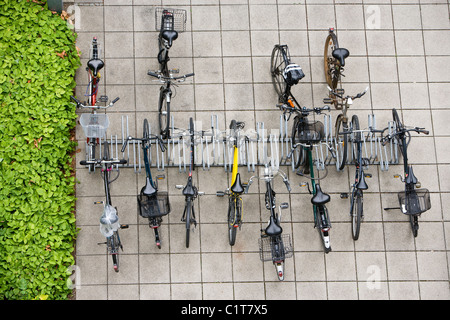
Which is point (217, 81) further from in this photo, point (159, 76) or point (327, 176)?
point (327, 176)

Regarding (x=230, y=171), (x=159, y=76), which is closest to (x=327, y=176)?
(x=230, y=171)

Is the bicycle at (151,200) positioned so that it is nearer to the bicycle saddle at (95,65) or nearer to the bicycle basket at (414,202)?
the bicycle saddle at (95,65)

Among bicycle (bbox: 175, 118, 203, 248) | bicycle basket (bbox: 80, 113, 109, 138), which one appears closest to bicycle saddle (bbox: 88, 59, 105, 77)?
bicycle basket (bbox: 80, 113, 109, 138)

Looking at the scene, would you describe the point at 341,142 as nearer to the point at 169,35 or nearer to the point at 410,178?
the point at 410,178

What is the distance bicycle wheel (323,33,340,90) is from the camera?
9.42 metres

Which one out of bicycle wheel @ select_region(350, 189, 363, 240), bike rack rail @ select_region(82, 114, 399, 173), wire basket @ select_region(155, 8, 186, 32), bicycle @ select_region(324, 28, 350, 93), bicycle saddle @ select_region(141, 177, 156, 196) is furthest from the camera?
wire basket @ select_region(155, 8, 186, 32)

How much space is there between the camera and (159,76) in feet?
29.1

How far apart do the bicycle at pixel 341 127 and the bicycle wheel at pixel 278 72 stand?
2.73 feet

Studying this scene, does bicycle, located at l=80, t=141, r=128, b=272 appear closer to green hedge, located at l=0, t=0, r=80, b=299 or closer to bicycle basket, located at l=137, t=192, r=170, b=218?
bicycle basket, located at l=137, t=192, r=170, b=218

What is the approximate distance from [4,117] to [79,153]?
1.33 meters

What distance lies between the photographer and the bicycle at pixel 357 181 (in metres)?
9.02

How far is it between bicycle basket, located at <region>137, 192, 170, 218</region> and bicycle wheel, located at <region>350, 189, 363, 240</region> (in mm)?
3071

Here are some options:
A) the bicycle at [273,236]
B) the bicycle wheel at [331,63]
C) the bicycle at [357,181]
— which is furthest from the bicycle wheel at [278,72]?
the bicycle at [273,236]

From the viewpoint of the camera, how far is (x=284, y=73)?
357 inches
